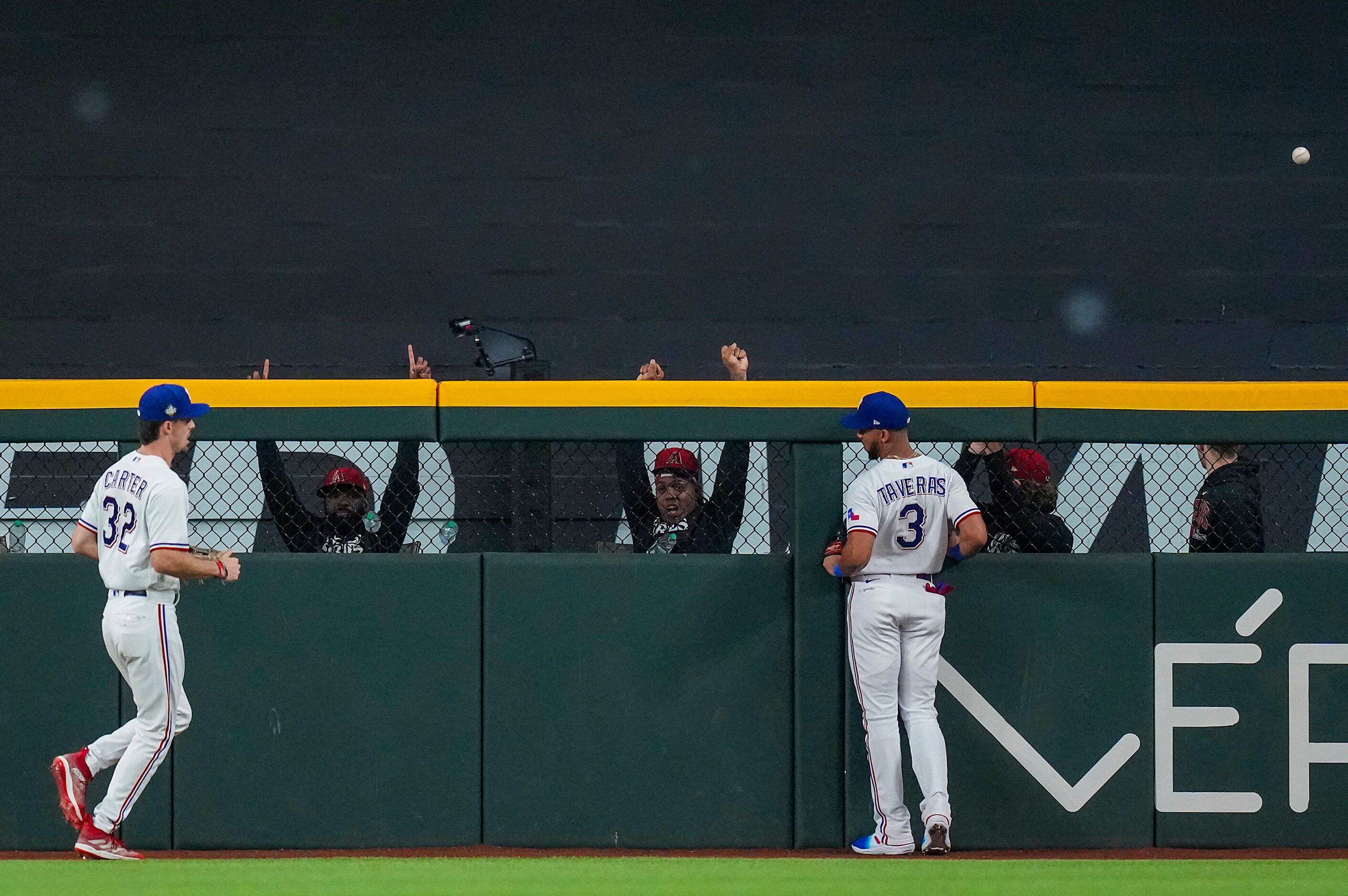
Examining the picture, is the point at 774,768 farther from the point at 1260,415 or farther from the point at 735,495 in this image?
the point at 1260,415

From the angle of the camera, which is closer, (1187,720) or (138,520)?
Answer: (138,520)

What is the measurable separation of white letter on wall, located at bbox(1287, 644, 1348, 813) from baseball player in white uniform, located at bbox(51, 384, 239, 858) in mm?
3968

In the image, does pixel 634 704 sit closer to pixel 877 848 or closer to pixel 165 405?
pixel 877 848

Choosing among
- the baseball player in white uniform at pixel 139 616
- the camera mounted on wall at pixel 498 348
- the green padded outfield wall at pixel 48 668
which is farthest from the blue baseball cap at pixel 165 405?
the camera mounted on wall at pixel 498 348

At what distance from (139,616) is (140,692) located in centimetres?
26

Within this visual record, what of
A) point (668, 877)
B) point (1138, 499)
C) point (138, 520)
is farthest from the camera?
point (1138, 499)

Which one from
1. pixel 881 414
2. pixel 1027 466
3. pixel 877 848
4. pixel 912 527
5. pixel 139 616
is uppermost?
pixel 881 414

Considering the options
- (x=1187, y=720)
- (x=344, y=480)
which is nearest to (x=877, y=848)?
(x=1187, y=720)

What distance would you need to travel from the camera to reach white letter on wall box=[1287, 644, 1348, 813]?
18.2 ft

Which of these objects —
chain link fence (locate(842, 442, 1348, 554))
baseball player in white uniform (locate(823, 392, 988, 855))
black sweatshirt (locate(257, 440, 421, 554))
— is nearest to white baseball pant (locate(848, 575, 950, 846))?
baseball player in white uniform (locate(823, 392, 988, 855))

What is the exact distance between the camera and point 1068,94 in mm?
8219

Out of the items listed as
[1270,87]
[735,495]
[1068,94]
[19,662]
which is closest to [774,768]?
[735,495]

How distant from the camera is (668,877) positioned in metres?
4.65

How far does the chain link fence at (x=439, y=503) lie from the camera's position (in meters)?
5.63
